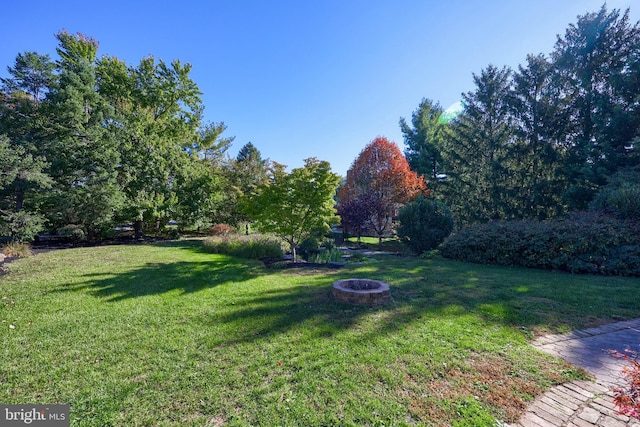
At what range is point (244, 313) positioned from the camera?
4.43m

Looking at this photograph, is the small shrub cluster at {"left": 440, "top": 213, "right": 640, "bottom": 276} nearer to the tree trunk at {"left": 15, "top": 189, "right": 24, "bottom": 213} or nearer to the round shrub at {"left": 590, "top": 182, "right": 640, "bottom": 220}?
the round shrub at {"left": 590, "top": 182, "right": 640, "bottom": 220}

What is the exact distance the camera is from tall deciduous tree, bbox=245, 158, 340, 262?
27.0ft

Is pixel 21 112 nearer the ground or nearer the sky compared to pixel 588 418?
nearer the sky

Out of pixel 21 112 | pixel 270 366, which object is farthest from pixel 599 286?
pixel 21 112

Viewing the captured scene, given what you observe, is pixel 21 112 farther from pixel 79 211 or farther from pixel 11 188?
pixel 79 211

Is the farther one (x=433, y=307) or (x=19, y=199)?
(x=19, y=199)

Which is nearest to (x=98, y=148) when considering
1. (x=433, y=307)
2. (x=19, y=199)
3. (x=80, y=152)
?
(x=80, y=152)

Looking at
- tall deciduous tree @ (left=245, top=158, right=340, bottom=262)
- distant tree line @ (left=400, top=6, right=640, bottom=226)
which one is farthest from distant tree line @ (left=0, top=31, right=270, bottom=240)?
distant tree line @ (left=400, top=6, right=640, bottom=226)

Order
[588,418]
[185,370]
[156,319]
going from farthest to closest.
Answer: [156,319]
[185,370]
[588,418]

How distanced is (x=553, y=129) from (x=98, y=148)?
2368cm

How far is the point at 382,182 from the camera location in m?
15.8

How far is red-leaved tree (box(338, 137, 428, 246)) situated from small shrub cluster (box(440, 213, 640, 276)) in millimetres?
5821

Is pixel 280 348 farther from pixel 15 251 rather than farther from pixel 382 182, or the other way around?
pixel 382 182

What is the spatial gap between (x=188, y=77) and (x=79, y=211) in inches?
431
